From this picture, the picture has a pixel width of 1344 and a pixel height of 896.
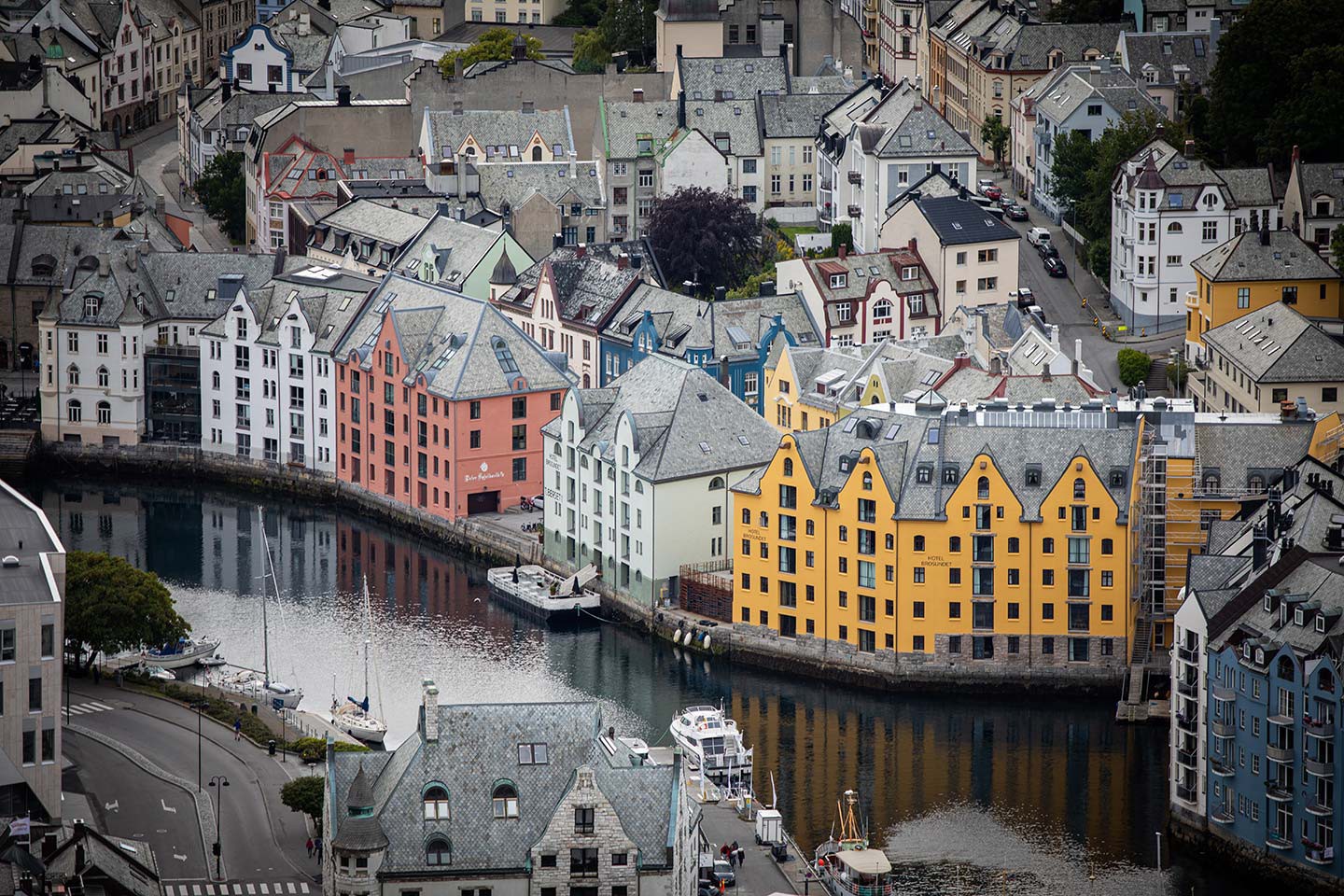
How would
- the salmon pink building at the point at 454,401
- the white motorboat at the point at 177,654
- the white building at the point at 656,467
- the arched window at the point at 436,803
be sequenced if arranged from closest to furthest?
the arched window at the point at 436,803, the white motorboat at the point at 177,654, the white building at the point at 656,467, the salmon pink building at the point at 454,401

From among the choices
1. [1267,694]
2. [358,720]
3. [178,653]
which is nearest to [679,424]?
[358,720]

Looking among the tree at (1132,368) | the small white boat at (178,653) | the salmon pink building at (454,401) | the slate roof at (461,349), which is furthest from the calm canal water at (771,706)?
the tree at (1132,368)

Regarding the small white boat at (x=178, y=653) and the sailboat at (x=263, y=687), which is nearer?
the sailboat at (x=263, y=687)

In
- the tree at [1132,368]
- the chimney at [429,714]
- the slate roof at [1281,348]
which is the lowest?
the chimney at [429,714]

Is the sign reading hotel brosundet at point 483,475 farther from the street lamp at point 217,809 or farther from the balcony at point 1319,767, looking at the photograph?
the balcony at point 1319,767

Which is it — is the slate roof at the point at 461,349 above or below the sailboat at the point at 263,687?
above

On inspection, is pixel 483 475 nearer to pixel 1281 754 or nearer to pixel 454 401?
pixel 454 401
